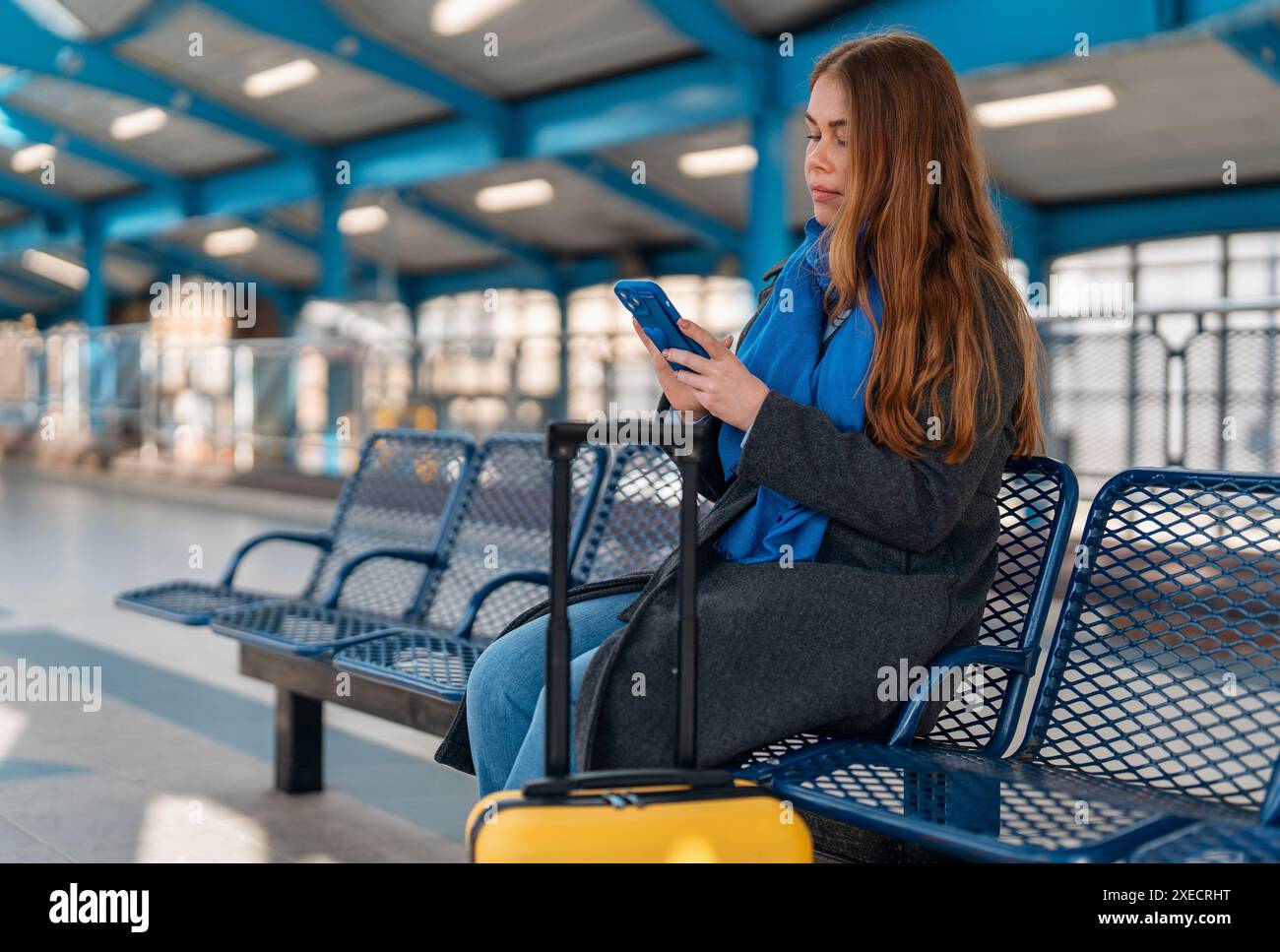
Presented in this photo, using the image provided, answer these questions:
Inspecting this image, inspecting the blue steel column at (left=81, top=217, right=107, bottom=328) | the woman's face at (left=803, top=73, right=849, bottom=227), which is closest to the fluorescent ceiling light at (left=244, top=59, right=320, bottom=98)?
the blue steel column at (left=81, top=217, right=107, bottom=328)

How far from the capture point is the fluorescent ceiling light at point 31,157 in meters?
21.9

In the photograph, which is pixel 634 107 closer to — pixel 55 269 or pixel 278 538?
pixel 278 538

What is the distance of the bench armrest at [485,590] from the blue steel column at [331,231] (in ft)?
51.3

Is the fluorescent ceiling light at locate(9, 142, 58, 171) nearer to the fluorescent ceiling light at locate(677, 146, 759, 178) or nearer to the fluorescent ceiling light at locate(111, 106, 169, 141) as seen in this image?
the fluorescent ceiling light at locate(111, 106, 169, 141)

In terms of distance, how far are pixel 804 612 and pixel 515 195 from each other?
2014cm

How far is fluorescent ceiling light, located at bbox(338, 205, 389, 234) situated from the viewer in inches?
936

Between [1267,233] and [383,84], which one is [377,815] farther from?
[1267,233]

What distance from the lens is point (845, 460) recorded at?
190 centimetres

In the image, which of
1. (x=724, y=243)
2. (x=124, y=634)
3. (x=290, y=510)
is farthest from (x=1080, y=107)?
(x=124, y=634)

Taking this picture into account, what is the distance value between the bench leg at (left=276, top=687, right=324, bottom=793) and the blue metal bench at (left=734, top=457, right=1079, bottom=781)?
5.41 ft

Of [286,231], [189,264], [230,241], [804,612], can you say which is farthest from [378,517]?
[189,264]

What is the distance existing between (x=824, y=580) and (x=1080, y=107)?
1377 cm
